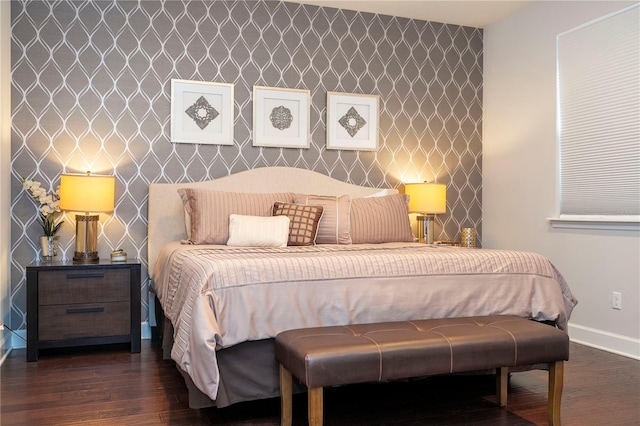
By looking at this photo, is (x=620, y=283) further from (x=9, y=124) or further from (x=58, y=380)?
(x=9, y=124)

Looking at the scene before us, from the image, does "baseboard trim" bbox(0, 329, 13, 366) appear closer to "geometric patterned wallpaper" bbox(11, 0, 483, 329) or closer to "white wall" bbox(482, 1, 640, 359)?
"geometric patterned wallpaper" bbox(11, 0, 483, 329)

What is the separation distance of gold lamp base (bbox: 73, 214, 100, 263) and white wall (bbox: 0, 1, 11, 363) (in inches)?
17.4

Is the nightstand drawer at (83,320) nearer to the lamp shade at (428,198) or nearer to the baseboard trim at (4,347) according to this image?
the baseboard trim at (4,347)

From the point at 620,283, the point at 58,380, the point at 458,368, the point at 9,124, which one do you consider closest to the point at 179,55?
the point at 9,124

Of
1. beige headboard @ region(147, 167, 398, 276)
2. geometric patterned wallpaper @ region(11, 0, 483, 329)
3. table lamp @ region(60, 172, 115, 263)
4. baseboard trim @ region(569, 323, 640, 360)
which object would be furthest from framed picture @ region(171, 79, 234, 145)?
baseboard trim @ region(569, 323, 640, 360)

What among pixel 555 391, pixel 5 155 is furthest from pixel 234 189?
pixel 555 391

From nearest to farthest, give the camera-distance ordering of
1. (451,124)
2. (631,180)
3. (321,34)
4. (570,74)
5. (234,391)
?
(234,391)
(631,180)
(570,74)
(321,34)
(451,124)

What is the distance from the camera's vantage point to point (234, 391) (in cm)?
226

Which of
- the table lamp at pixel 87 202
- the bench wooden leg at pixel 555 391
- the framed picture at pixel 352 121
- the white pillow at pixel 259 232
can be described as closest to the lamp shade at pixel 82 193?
the table lamp at pixel 87 202

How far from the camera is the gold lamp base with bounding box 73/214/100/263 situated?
11.9 ft

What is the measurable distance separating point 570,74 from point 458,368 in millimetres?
2851

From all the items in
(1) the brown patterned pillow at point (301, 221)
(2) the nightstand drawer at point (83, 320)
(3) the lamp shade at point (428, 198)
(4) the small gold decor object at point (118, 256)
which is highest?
(3) the lamp shade at point (428, 198)

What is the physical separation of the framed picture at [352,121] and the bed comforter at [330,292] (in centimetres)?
185

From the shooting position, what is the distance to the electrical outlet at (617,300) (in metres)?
3.61
